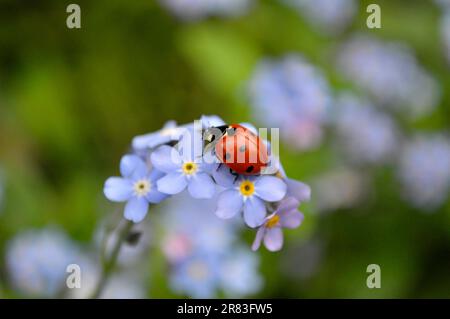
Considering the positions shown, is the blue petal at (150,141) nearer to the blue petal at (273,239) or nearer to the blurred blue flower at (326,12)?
the blue petal at (273,239)

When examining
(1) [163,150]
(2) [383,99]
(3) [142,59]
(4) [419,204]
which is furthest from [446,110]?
(1) [163,150]

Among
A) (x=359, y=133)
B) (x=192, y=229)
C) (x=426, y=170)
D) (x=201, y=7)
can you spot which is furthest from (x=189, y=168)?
(x=201, y=7)

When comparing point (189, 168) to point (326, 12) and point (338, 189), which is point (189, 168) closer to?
point (338, 189)

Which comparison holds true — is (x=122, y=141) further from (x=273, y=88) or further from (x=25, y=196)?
(x=273, y=88)

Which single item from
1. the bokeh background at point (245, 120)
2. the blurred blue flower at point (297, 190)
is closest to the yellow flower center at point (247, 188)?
the blurred blue flower at point (297, 190)

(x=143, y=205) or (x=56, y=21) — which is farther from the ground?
(x=56, y=21)

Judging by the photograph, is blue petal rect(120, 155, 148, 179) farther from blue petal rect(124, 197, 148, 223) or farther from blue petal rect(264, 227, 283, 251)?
blue petal rect(264, 227, 283, 251)
